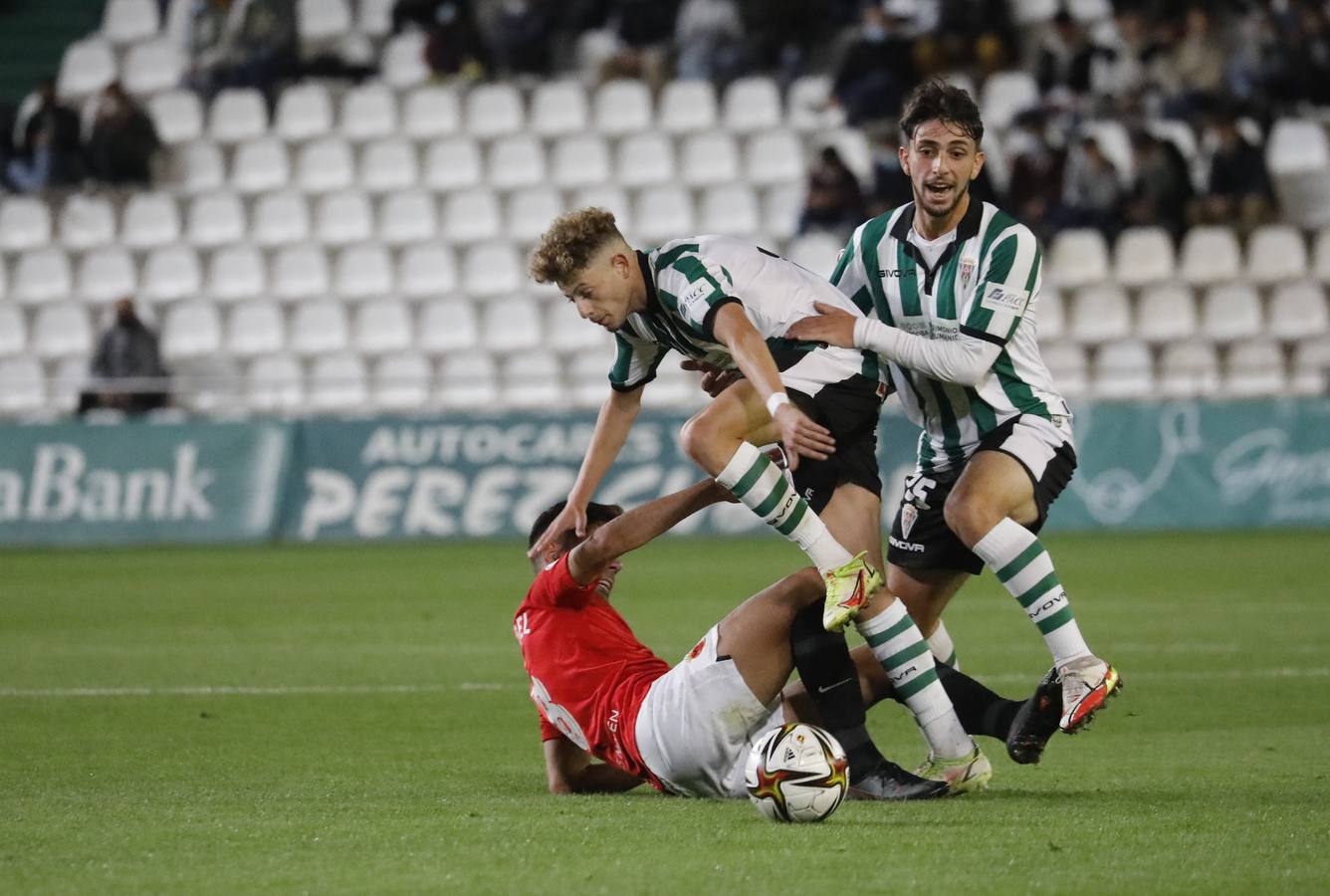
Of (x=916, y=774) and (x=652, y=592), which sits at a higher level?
(x=916, y=774)

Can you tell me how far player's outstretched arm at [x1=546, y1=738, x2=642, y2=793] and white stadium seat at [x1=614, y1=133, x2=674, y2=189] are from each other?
626 inches

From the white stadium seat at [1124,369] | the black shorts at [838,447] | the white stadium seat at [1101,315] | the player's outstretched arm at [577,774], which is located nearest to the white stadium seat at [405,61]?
the white stadium seat at [1101,315]

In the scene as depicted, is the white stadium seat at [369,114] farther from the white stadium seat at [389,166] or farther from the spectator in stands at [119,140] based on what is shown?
the spectator in stands at [119,140]

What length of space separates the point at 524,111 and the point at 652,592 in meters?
10.7

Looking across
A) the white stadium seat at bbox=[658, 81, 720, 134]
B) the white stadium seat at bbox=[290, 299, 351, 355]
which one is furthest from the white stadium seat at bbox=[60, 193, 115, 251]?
the white stadium seat at bbox=[658, 81, 720, 134]

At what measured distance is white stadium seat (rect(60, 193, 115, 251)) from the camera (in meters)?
22.0

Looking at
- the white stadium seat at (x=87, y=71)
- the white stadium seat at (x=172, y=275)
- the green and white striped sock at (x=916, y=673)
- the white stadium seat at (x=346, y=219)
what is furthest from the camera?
the white stadium seat at (x=87, y=71)

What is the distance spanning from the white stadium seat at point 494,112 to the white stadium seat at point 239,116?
97.0 inches

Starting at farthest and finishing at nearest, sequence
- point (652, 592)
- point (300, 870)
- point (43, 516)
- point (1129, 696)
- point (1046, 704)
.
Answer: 1. point (43, 516)
2. point (652, 592)
3. point (1129, 696)
4. point (1046, 704)
5. point (300, 870)

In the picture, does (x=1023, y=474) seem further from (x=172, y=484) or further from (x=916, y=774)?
(x=172, y=484)

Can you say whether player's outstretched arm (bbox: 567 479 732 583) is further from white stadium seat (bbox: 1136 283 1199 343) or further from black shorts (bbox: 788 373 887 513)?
white stadium seat (bbox: 1136 283 1199 343)

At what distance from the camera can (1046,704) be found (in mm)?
5973

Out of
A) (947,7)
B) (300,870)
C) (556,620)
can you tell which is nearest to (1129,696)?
(556,620)

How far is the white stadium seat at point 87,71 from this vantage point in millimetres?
23344
